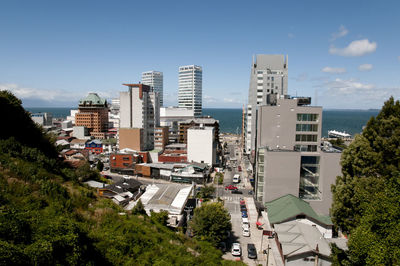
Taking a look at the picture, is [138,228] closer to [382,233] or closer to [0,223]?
[0,223]

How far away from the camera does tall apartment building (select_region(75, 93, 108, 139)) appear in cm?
8662

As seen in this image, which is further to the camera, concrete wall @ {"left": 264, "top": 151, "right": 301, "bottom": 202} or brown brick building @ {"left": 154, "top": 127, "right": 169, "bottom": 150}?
brown brick building @ {"left": 154, "top": 127, "right": 169, "bottom": 150}

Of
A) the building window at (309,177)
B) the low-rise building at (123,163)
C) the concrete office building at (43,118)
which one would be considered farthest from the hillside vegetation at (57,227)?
the concrete office building at (43,118)

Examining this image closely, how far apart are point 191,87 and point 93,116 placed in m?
45.6

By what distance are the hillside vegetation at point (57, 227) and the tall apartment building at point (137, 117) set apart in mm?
37511

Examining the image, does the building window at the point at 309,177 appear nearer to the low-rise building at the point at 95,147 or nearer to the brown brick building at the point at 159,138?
the brown brick building at the point at 159,138

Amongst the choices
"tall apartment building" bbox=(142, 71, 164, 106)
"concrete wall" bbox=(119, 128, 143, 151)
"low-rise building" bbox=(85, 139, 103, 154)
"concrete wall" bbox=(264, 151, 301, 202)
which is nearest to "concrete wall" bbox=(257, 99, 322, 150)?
"concrete wall" bbox=(264, 151, 301, 202)

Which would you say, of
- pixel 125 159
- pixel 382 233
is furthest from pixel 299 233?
pixel 125 159

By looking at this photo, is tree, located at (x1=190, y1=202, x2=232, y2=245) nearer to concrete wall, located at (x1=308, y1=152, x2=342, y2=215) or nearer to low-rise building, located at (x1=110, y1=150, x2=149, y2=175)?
concrete wall, located at (x1=308, y1=152, x2=342, y2=215)

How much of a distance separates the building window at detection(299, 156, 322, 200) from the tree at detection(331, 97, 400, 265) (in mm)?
11666

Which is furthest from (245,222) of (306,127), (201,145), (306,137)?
(201,145)

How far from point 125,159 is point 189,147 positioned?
11936 millimetres

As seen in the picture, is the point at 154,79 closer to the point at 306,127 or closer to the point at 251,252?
the point at 306,127

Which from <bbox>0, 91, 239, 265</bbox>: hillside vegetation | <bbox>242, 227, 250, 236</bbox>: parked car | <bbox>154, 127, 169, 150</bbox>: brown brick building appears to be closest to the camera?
<bbox>0, 91, 239, 265</bbox>: hillside vegetation
